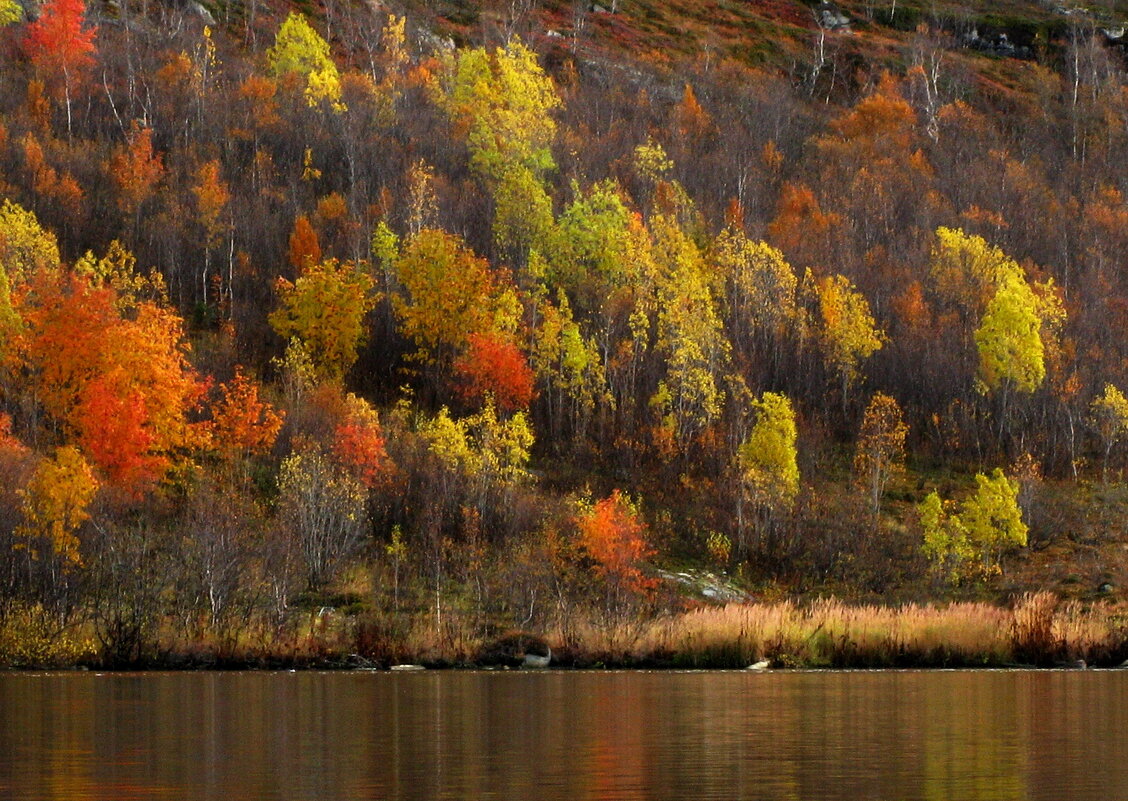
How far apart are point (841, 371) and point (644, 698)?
56.8 m

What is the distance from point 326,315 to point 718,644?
1623 inches

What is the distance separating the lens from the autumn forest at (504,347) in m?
52.6

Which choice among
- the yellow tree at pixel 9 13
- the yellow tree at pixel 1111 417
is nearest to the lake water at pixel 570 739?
the yellow tree at pixel 1111 417

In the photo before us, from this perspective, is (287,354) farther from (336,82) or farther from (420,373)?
(336,82)

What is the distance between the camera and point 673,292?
82.2 m

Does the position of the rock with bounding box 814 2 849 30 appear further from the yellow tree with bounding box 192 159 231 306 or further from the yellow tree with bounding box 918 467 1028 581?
the yellow tree with bounding box 918 467 1028 581

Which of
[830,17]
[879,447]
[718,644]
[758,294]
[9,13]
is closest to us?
[718,644]

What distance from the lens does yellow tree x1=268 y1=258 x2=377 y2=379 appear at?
7888 cm

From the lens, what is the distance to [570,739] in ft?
78.2

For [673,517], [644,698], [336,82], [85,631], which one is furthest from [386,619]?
[336,82]

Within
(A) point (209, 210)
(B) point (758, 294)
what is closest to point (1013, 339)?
(B) point (758, 294)

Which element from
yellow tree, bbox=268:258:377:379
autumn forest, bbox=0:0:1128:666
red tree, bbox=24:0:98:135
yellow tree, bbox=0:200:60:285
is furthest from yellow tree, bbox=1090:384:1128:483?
red tree, bbox=24:0:98:135

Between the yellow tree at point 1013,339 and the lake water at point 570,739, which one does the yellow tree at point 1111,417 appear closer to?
the yellow tree at point 1013,339

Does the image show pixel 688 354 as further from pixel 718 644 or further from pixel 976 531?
pixel 718 644
